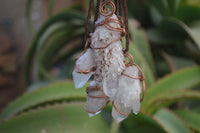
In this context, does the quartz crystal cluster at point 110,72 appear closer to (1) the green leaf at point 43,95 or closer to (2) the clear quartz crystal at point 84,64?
(2) the clear quartz crystal at point 84,64

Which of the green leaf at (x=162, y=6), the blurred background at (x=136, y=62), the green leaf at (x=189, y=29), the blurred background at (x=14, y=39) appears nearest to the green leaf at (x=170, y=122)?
the blurred background at (x=136, y=62)

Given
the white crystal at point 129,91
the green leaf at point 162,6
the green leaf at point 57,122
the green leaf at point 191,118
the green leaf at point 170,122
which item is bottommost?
the green leaf at point 191,118

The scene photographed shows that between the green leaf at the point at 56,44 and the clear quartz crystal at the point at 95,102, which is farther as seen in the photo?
the green leaf at the point at 56,44

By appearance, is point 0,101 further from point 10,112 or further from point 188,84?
point 188,84

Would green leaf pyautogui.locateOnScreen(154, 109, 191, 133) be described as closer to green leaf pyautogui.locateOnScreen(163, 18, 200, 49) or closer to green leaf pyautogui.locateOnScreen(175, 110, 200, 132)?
green leaf pyautogui.locateOnScreen(175, 110, 200, 132)

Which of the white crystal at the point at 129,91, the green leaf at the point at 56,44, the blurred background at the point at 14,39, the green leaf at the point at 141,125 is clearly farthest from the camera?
the blurred background at the point at 14,39

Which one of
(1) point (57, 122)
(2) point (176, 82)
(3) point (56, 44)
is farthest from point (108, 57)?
(3) point (56, 44)

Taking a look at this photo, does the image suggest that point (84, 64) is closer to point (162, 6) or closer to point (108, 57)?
point (108, 57)
